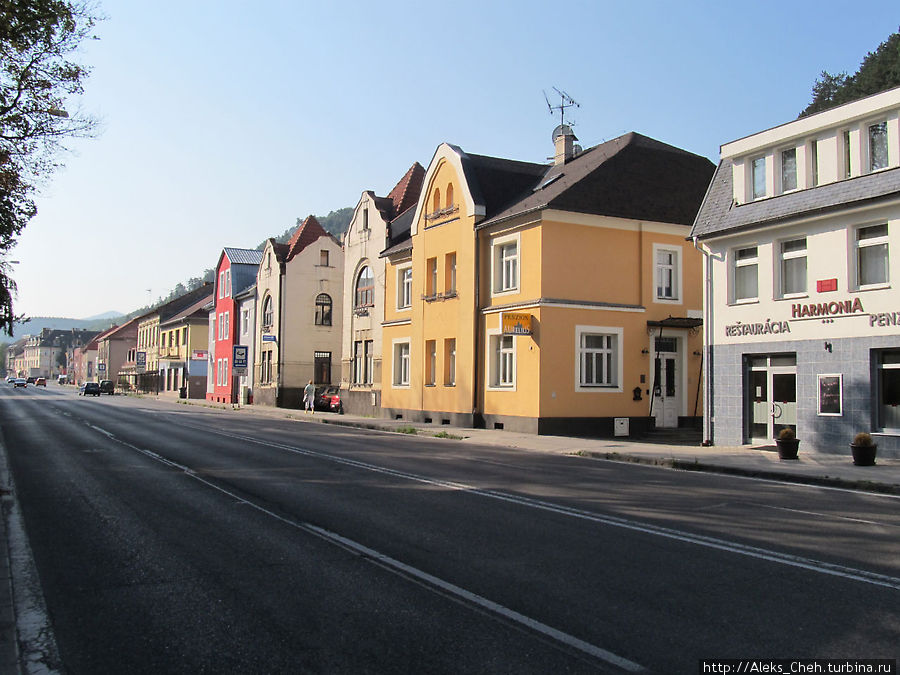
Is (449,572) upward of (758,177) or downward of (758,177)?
downward

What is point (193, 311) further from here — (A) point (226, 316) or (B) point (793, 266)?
(B) point (793, 266)

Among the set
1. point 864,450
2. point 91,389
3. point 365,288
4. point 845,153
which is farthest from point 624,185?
point 91,389

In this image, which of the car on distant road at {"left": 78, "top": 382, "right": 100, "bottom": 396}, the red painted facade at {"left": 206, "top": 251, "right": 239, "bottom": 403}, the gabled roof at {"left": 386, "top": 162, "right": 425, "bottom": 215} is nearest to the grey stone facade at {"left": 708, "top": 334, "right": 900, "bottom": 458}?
the gabled roof at {"left": 386, "top": 162, "right": 425, "bottom": 215}

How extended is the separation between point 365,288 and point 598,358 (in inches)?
661

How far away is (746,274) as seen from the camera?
69.6 feet

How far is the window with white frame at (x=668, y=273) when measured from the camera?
1123 inches

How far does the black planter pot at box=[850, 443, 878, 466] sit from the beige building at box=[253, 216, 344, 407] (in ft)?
125

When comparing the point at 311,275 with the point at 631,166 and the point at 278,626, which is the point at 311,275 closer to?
the point at 631,166

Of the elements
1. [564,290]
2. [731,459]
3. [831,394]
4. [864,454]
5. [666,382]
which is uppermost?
[564,290]

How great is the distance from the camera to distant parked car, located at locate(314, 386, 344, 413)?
1633 inches

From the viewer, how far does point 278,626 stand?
17.6 ft

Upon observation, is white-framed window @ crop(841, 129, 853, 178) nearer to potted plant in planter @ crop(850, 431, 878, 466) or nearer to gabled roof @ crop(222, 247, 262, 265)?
potted plant in planter @ crop(850, 431, 878, 466)

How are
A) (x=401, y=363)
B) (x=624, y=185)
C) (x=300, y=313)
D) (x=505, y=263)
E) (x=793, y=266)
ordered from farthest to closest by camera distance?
(x=300, y=313) < (x=401, y=363) < (x=505, y=263) < (x=624, y=185) < (x=793, y=266)

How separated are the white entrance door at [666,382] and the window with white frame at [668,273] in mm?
1730
